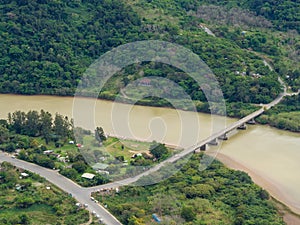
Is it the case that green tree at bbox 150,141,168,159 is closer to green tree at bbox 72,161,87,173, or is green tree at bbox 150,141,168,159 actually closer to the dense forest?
the dense forest

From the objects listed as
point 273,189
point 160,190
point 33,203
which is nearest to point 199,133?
point 273,189

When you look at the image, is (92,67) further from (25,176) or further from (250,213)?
(250,213)

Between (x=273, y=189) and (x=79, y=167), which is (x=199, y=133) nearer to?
(x=273, y=189)

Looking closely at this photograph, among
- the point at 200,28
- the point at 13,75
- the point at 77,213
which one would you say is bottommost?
the point at 77,213

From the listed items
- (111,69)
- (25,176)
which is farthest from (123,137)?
(111,69)

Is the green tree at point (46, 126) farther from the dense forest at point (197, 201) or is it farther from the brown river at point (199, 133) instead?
the dense forest at point (197, 201)

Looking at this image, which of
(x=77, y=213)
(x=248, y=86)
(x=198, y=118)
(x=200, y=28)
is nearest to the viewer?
(x=77, y=213)
